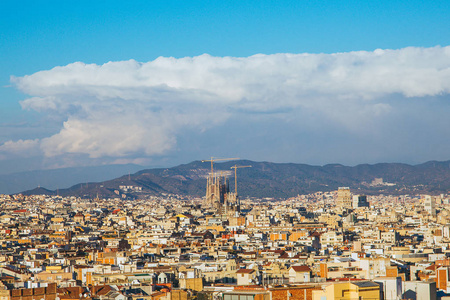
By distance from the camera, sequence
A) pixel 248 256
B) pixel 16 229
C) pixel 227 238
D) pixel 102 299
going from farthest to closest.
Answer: pixel 16 229, pixel 227 238, pixel 248 256, pixel 102 299

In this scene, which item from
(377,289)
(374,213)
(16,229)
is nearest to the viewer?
(377,289)

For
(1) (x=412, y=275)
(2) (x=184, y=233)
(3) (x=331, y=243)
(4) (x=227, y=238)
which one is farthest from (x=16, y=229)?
(1) (x=412, y=275)

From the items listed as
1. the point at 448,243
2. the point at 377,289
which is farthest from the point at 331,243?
the point at 377,289

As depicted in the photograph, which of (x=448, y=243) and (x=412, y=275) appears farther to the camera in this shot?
(x=448, y=243)

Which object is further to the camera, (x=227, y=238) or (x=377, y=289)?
(x=227, y=238)

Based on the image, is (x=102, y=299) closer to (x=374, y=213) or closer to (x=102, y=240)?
(x=102, y=240)

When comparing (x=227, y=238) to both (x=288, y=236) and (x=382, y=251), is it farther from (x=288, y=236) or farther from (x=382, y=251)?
(x=382, y=251)
